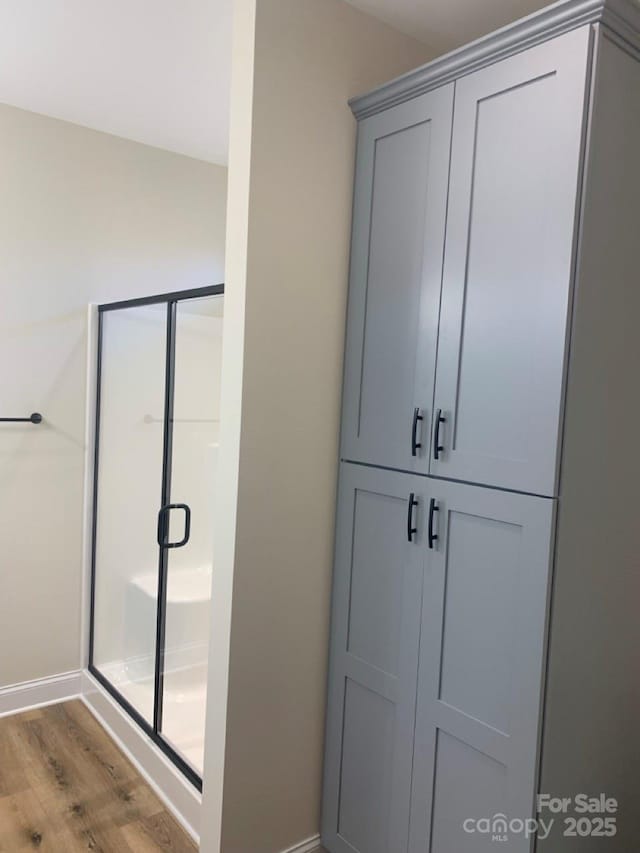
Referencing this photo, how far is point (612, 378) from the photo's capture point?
1478 mm

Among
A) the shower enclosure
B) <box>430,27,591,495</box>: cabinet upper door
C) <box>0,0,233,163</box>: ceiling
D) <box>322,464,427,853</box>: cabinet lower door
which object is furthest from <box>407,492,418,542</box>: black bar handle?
<box>0,0,233,163</box>: ceiling

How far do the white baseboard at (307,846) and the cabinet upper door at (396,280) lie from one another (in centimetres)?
120

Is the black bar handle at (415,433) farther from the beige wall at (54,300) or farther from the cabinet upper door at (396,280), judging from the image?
the beige wall at (54,300)

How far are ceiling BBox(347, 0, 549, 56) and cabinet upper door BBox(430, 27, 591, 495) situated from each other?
16.5 inches

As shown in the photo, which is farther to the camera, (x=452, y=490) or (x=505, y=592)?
(x=452, y=490)

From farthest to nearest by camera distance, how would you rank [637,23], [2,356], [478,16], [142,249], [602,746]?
[142,249]
[2,356]
[478,16]
[602,746]
[637,23]

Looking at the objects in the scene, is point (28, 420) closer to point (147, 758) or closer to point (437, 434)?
point (147, 758)

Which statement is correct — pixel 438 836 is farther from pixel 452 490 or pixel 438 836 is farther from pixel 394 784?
pixel 452 490

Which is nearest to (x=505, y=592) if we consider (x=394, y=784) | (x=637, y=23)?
(x=394, y=784)

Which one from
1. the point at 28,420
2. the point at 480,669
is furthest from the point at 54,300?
the point at 480,669

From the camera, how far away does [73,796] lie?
2230 mm

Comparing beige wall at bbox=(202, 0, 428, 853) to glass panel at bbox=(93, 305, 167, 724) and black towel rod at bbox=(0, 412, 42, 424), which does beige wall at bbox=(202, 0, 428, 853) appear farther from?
black towel rod at bbox=(0, 412, 42, 424)

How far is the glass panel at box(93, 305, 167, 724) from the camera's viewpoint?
8.48 feet

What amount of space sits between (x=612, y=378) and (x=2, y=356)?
2322 mm
